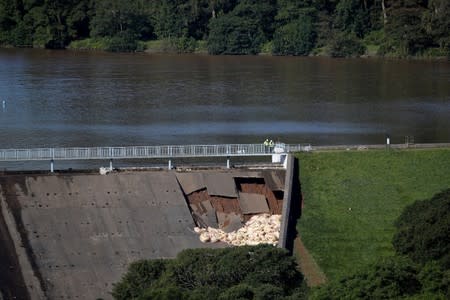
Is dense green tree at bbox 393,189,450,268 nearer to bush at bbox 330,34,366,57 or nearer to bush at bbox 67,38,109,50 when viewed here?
bush at bbox 330,34,366,57

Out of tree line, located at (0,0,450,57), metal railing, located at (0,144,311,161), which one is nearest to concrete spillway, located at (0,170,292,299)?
metal railing, located at (0,144,311,161)

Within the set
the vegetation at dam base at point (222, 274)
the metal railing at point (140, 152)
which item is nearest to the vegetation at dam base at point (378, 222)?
the vegetation at dam base at point (222, 274)

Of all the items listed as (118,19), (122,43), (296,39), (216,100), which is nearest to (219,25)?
(296,39)

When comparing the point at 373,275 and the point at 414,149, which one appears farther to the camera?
the point at 414,149

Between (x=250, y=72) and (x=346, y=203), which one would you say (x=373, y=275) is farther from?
(x=250, y=72)

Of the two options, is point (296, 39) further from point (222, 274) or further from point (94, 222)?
point (222, 274)

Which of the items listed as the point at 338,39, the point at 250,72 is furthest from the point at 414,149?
the point at 338,39

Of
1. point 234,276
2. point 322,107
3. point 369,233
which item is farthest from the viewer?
point 322,107

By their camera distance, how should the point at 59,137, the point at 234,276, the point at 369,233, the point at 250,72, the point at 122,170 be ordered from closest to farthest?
the point at 234,276
the point at 369,233
the point at 122,170
the point at 59,137
the point at 250,72
